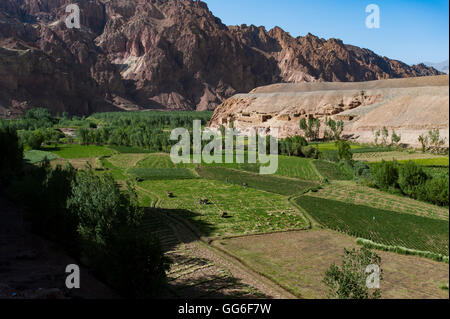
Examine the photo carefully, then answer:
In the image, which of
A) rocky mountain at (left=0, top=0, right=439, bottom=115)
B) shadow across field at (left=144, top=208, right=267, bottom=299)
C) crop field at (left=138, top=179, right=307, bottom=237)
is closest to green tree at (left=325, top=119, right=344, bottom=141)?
crop field at (left=138, top=179, right=307, bottom=237)

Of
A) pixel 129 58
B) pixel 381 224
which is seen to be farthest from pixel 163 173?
pixel 129 58

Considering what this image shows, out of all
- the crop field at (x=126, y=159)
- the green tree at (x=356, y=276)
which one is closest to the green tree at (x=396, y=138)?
the green tree at (x=356, y=276)

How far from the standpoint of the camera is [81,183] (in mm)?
18562

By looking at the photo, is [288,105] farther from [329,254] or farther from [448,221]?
[448,221]

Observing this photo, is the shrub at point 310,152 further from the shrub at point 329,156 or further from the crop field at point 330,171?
the crop field at point 330,171

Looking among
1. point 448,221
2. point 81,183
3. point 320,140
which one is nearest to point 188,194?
point 81,183

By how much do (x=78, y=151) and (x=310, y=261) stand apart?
58.3 m

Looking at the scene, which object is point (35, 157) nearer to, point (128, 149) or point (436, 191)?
point (128, 149)

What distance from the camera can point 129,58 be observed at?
177m

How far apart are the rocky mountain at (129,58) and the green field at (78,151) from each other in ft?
192

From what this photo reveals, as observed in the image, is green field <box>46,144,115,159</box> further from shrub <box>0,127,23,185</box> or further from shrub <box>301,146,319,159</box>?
shrub <box>301,146,319,159</box>

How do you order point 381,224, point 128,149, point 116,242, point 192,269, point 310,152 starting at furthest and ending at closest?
1. point 128,149
2. point 310,152
3. point 192,269
4. point 116,242
5. point 381,224

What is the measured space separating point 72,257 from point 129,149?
5518cm

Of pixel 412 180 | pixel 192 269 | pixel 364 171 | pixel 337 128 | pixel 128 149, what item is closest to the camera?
pixel 412 180
